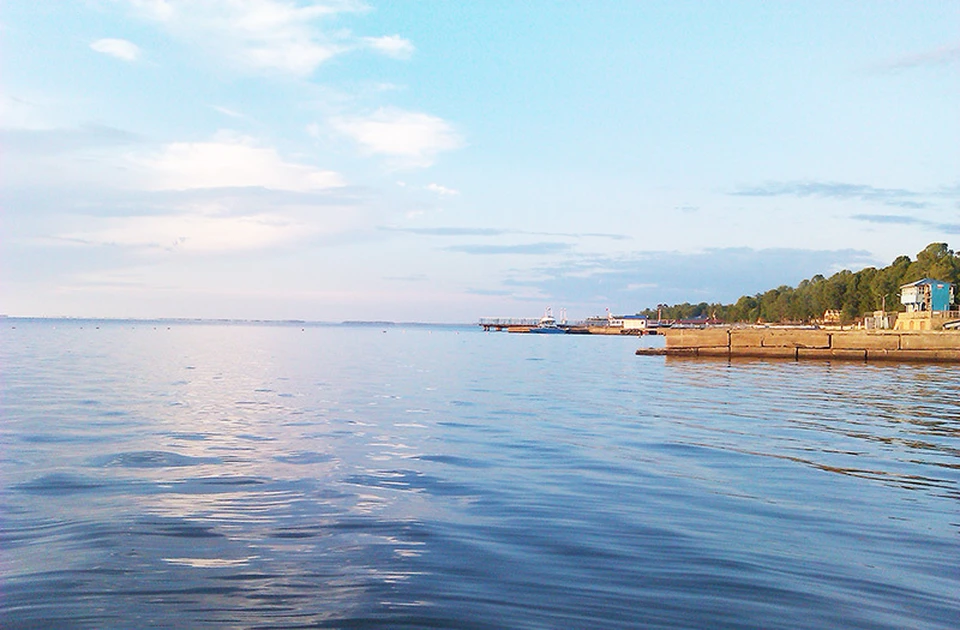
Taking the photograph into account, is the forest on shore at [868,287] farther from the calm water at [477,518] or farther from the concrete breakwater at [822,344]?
the calm water at [477,518]

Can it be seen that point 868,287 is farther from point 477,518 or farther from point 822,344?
point 477,518

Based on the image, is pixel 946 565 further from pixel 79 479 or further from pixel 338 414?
pixel 338 414

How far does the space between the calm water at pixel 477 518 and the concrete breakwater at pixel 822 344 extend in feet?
125

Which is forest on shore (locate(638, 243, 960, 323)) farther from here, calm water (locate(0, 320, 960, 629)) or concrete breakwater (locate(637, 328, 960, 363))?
calm water (locate(0, 320, 960, 629))

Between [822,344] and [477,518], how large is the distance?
186 ft

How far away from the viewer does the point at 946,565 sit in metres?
8.41

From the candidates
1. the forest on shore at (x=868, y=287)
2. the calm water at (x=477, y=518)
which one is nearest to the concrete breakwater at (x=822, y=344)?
the calm water at (x=477, y=518)

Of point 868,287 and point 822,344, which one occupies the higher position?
point 868,287

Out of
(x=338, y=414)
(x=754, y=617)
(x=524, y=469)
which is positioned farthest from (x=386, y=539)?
(x=338, y=414)

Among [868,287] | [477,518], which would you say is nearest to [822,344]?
[477,518]

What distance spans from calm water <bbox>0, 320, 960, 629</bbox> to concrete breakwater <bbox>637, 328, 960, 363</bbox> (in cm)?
3806

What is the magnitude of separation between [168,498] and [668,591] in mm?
7577

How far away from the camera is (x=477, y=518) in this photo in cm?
1035

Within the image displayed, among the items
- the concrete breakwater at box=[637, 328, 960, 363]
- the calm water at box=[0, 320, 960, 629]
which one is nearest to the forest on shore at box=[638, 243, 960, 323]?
the concrete breakwater at box=[637, 328, 960, 363]
